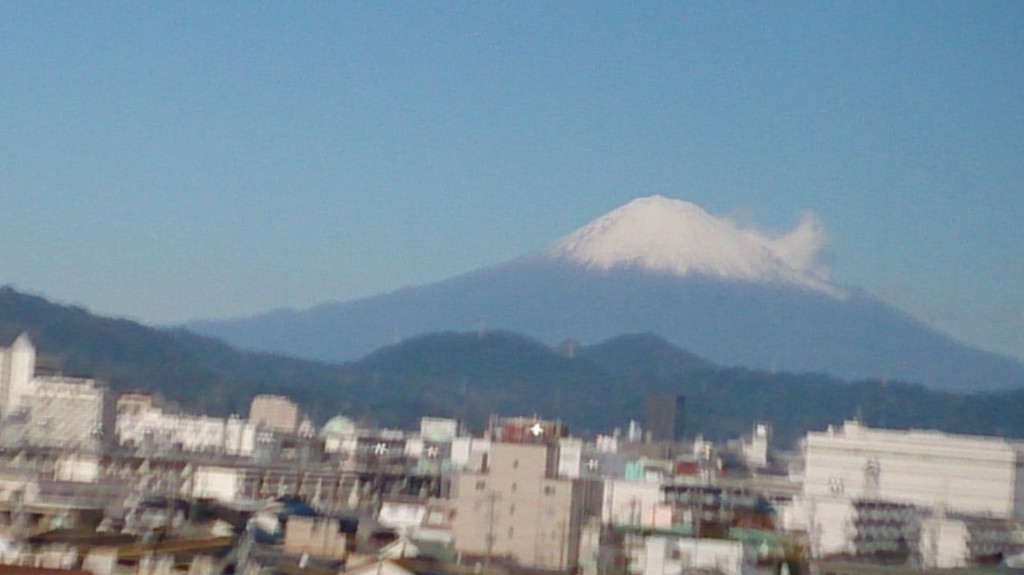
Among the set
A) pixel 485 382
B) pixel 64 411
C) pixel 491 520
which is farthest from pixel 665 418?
pixel 491 520

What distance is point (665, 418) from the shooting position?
1852 inches

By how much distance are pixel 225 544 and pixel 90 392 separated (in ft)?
81.9

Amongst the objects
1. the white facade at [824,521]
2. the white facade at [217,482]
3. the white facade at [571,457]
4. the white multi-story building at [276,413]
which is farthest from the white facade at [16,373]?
the white facade at [824,521]

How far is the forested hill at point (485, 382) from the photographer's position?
49344 millimetres

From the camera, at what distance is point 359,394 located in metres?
57.2

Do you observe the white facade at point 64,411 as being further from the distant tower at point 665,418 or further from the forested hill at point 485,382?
the distant tower at point 665,418

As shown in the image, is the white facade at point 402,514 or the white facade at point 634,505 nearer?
the white facade at point 402,514

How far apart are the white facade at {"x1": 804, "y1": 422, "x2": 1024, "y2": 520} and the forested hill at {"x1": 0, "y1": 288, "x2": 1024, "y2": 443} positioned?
11.5m

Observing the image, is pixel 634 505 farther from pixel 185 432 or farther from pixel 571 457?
pixel 185 432

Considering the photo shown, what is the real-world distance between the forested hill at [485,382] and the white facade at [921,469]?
11.5 m

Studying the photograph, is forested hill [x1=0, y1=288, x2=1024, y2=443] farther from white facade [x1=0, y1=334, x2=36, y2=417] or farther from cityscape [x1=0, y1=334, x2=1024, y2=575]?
cityscape [x1=0, y1=334, x2=1024, y2=575]

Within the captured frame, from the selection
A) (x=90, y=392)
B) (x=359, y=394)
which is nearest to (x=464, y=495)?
(x=90, y=392)

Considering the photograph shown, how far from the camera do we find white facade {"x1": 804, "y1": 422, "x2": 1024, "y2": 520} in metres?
30.2

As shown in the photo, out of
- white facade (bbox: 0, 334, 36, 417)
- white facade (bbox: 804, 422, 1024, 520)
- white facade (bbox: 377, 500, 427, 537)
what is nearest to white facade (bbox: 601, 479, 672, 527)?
white facade (bbox: 377, 500, 427, 537)
